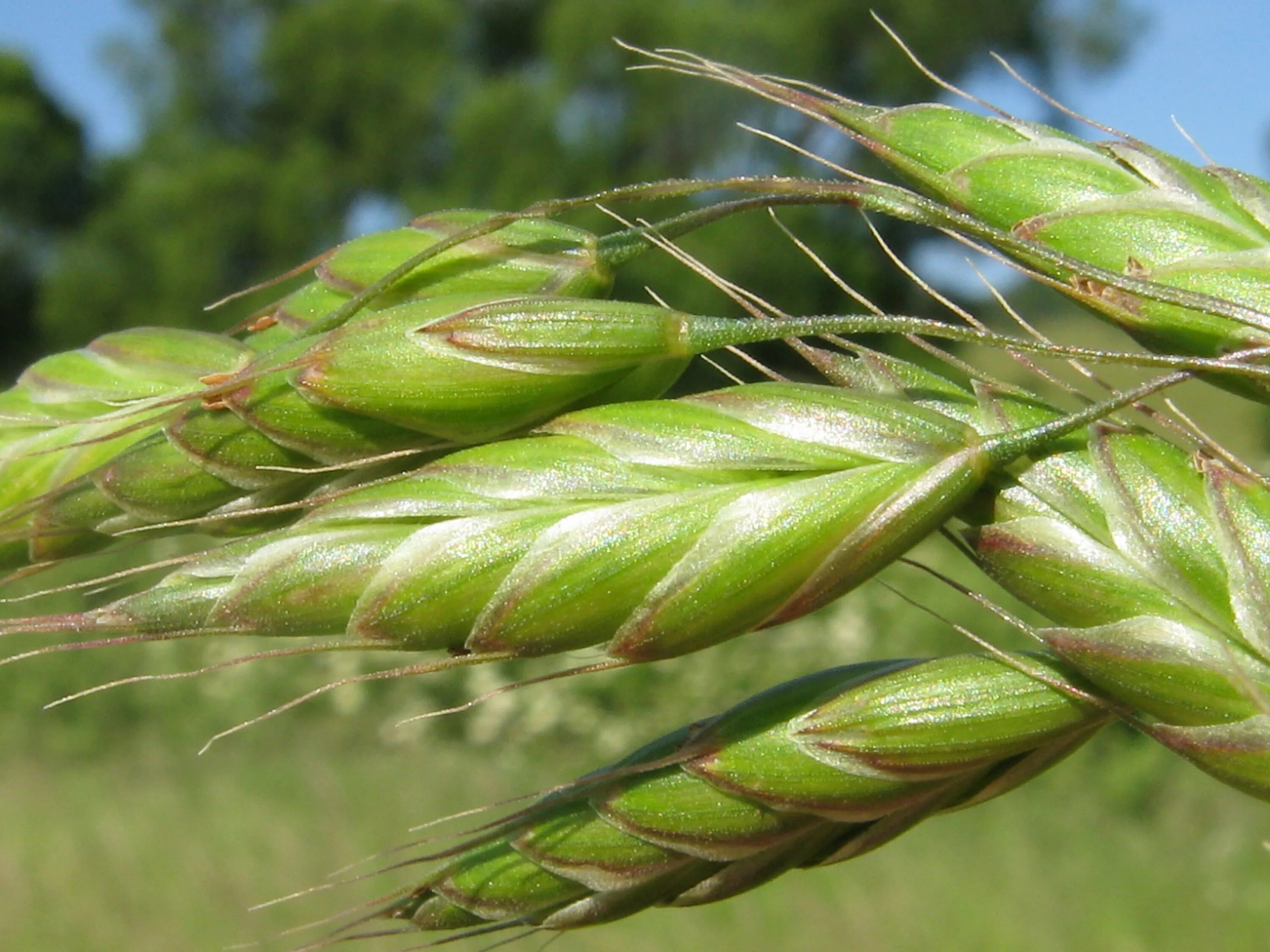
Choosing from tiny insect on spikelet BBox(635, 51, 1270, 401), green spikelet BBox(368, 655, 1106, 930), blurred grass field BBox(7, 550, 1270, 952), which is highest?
tiny insect on spikelet BBox(635, 51, 1270, 401)

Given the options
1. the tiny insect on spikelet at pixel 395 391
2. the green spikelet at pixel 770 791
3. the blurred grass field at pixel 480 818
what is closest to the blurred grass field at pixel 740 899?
the blurred grass field at pixel 480 818

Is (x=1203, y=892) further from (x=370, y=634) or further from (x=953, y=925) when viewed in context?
(x=370, y=634)

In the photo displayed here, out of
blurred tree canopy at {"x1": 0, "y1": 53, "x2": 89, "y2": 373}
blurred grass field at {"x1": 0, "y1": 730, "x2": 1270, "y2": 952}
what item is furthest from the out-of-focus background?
blurred tree canopy at {"x1": 0, "y1": 53, "x2": 89, "y2": 373}

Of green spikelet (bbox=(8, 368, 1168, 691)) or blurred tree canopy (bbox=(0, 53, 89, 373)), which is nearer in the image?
green spikelet (bbox=(8, 368, 1168, 691))

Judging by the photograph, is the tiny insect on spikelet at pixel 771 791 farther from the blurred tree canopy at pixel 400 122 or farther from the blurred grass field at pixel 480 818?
the blurred tree canopy at pixel 400 122

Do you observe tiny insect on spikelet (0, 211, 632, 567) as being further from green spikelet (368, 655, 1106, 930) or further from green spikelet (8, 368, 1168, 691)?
green spikelet (368, 655, 1106, 930)

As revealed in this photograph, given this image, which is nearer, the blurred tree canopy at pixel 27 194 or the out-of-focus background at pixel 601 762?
the out-of-focus background at pixel 601 762
